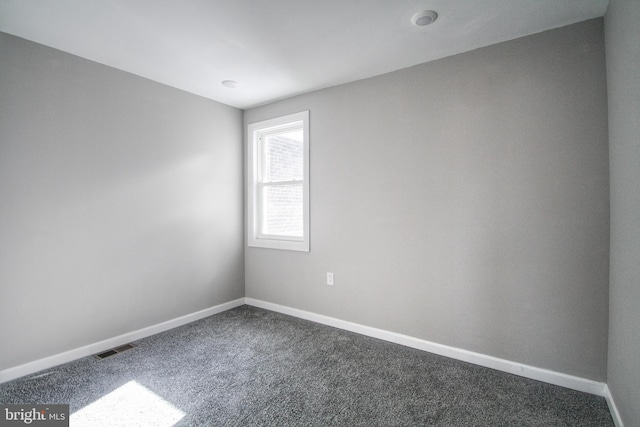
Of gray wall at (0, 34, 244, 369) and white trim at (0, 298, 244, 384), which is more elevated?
gray wall at (0, 34, 244, 369)

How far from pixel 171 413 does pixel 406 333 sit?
6.05 ft

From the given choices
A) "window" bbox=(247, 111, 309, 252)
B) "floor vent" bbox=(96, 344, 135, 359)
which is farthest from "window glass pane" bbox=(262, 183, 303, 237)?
"floor vent" bbox=(96, 344, 135, 359)

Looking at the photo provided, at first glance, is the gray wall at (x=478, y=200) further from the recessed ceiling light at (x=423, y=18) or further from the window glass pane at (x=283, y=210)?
the recessed ceiling light at (x=423, y=18)

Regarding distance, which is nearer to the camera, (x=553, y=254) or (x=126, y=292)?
(x=553, y=254)

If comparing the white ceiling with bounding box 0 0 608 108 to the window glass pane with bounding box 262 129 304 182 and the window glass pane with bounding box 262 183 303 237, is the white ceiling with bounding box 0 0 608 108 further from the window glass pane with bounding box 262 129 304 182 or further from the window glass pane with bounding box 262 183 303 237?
the window glass pane with bounding box 262 183 303 237

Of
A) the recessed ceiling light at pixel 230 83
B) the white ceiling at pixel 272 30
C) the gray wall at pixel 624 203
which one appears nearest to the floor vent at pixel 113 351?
the white ceiling at pixel 272 30

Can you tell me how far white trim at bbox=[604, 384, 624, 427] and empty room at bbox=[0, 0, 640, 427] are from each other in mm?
19

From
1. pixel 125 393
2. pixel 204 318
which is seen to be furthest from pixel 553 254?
pixel 204 318

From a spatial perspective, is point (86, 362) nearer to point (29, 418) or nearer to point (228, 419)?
point (29, 418)

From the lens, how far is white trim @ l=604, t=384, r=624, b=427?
1.63m

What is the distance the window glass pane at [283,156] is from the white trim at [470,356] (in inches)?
60.3

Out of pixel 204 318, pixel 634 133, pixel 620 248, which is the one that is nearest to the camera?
pixel 634 133

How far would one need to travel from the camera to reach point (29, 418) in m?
1.70

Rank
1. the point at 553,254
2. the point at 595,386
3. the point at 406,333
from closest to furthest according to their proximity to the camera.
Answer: the point at 595,386 → the point at 553,254 → the point at 406,333
